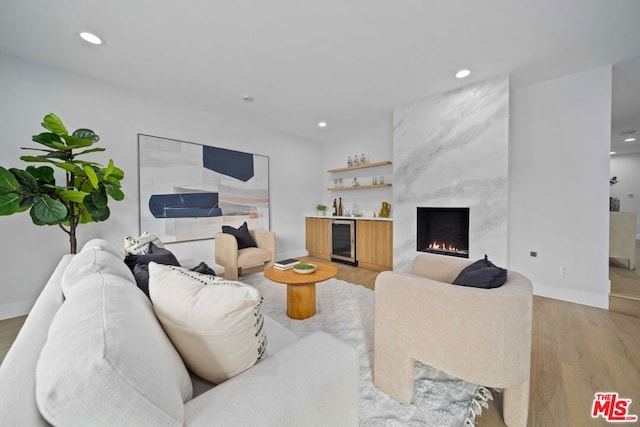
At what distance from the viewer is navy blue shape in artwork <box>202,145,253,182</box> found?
370cm

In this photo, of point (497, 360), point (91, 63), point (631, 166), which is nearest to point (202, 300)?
point (497, 360)

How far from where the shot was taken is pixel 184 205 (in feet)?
11.4

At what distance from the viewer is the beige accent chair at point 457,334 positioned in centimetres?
107

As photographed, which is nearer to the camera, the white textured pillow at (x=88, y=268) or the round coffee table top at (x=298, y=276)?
Answer: the white textured pillow at (x=88, y=268)

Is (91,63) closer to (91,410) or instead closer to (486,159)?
(91,410)

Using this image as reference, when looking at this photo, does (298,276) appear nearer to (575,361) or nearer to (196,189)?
(575,361)

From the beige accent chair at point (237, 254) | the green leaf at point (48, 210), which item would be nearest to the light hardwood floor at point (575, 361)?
the green leaf at point (48, 210)

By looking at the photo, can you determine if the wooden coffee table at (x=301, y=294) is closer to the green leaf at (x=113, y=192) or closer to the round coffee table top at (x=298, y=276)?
the round coffee table top at (x=298, y=276)

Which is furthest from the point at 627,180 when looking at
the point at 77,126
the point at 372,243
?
the point at 77,126

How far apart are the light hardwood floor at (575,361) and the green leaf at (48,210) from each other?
1126mm

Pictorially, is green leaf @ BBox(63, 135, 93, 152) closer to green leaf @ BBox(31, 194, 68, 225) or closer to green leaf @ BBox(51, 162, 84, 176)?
green leaf @ BBox(51, 162, 84, 176)

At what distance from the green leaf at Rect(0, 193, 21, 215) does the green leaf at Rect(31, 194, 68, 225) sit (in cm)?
9

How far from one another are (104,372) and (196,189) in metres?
3.51

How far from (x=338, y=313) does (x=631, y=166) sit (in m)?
8.93
